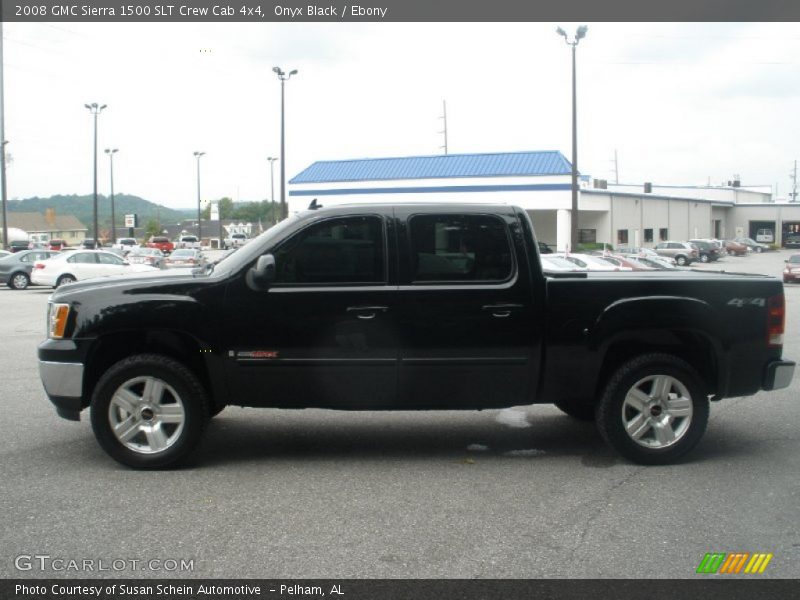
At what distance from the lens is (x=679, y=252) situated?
53500 millimetres

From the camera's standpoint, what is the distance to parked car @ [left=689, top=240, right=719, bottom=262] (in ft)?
188

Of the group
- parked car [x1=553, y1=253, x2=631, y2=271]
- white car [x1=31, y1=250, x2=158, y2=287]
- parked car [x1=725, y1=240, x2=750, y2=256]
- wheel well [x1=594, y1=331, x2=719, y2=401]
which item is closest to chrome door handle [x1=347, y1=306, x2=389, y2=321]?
wheel well [x1=594, y1=331, x2=719, y2=401]

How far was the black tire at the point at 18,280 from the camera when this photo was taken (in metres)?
31.4

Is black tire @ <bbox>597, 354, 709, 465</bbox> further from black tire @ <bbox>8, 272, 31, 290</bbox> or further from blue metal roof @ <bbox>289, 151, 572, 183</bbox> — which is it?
blue metal roof @ <bbox>289, 151, 572, 183</bbox>

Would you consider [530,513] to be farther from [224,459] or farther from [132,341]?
[132,341]

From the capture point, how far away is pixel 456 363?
6137 mm

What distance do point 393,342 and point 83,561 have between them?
2582 millimetres

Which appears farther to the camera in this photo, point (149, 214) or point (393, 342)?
point (149, 214)

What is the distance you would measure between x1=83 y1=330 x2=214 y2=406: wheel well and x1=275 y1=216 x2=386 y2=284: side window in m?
0.83

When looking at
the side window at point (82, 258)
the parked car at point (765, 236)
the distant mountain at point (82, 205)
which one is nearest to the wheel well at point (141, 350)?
the side window at point (82, 258)

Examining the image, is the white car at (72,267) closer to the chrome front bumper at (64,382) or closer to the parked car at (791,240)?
the chrome front bumper at (64,382)

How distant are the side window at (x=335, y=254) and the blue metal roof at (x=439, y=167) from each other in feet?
146

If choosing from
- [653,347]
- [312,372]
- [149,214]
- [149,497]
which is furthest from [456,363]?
[149,214]

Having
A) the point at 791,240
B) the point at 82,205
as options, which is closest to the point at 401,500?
the point at 791,240
